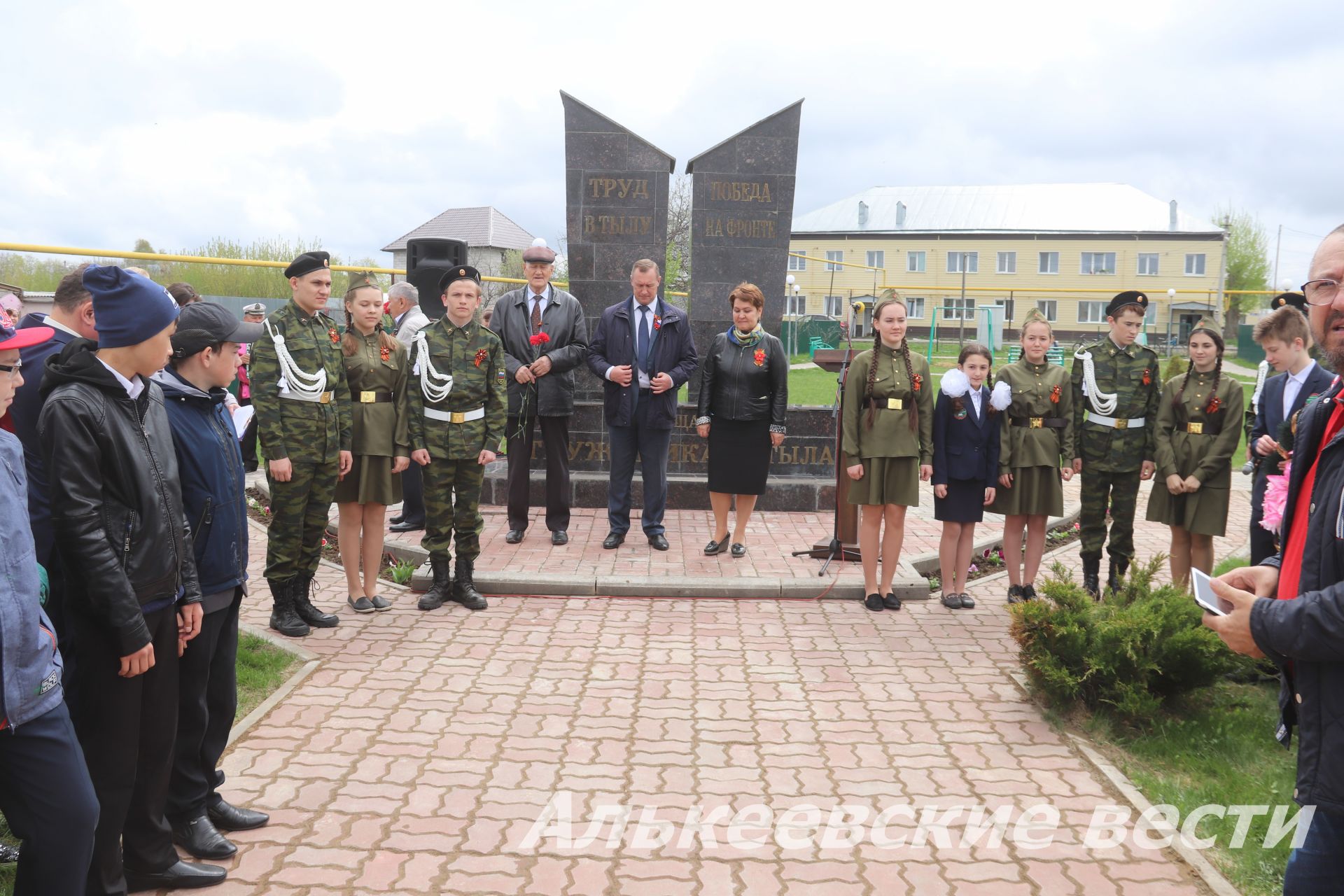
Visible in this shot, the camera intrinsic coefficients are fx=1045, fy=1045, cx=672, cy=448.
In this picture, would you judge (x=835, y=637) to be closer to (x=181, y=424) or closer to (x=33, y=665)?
(x=181, y=424)

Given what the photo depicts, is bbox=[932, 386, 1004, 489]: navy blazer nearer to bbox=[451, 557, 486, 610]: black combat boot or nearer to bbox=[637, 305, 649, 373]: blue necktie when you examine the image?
bbox=[637, 305, 649, 373]: blue necktie

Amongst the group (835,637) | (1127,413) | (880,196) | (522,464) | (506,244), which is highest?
(880,196)

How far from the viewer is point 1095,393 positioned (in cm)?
719

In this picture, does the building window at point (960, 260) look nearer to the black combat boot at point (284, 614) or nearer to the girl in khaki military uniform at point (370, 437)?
the girl in khaki military uniform at point (370, 437)

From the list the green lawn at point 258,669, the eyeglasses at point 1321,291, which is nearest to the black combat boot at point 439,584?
the green lawn at point 258,669

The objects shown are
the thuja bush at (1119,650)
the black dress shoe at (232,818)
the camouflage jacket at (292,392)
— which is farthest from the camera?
the camouflage jacket at (292,392)

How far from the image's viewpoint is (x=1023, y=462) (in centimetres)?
707

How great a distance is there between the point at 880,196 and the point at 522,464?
2458 inches

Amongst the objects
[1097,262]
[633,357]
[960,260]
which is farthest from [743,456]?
[1097,262]

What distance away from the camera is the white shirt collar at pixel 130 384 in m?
3.03

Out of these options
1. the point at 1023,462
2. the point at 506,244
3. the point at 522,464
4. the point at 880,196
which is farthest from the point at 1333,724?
the point at 880,196

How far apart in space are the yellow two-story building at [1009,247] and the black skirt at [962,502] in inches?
1710

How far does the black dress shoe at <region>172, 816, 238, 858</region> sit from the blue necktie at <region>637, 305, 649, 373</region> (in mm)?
5785

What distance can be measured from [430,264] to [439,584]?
5749mm
